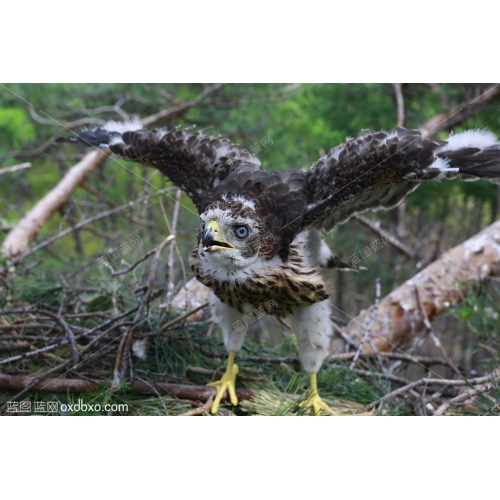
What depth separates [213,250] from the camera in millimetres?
1518

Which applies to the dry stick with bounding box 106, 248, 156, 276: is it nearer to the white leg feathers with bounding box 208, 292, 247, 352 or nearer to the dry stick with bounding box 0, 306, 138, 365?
the dry stick with bounding box 0, 306, 138, 365

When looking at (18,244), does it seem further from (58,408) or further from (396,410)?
(396,410)

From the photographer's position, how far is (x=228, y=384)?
6.18 ft

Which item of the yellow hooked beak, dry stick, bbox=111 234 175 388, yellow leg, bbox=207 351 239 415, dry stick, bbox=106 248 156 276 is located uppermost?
the yellow hooked beak

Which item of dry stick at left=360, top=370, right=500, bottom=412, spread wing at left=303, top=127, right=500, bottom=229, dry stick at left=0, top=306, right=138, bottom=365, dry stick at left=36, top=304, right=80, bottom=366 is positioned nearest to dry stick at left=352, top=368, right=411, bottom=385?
dry stick at left=360, top=370, right=500, bottom=412

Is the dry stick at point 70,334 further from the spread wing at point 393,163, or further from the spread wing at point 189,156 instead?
the spread wing at point 393,163

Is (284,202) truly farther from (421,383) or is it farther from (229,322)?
(421,383)

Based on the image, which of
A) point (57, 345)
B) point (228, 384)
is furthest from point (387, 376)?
point (57, 345)

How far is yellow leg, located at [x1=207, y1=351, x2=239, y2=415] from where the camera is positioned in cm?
180

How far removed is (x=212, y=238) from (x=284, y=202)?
30 centimetres

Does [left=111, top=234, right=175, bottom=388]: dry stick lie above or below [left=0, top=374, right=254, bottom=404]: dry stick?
above

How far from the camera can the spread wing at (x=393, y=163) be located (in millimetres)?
1678

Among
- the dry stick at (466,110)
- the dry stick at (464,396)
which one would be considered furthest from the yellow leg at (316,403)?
the dry stick at (466,110)
